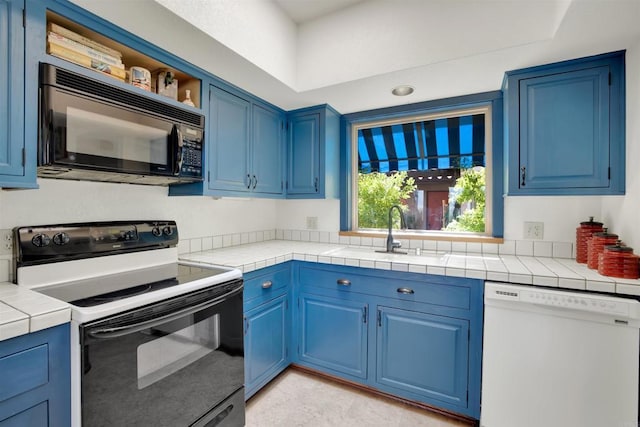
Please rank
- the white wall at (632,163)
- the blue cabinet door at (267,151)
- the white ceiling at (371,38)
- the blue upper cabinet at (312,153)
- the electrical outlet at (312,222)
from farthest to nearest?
the electrical outlet at (312,222)
the blue upper cabinet at (312,153)
the blue cabinet door at (267,151)
the white wall at (632,163)
the white ceiling at (371,38)

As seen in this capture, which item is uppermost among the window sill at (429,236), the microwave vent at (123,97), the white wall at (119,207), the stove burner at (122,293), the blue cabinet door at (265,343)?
the microwave vent at (123,97)

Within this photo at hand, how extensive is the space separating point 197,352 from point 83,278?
0.67 meters

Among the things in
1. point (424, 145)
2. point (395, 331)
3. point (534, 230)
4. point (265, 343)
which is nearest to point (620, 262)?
point (534, 230)

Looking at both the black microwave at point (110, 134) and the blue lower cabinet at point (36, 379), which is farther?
the black microwave at point (110, 134)

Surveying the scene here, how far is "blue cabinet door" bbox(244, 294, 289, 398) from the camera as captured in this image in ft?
6.04

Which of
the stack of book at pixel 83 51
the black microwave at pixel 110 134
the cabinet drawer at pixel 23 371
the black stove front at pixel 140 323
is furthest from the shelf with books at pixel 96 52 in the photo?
the cabinet drawer at pixel 23 371

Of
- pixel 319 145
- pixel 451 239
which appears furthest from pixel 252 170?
pixel 451 239

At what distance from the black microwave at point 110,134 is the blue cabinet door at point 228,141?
13 cm

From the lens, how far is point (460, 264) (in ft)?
5.83

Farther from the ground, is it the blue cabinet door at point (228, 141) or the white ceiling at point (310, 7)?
the white ceiling at point (310, 7)

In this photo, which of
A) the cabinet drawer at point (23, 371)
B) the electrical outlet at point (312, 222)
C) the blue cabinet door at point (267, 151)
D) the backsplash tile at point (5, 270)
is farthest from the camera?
the electrical outlet at point (312, 222)

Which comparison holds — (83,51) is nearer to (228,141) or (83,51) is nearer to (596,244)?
(228,141)

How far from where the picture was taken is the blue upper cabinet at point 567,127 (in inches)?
65.4

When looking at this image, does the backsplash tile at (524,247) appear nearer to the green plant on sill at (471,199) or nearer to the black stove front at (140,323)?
the green plant on sill at (471,199)
